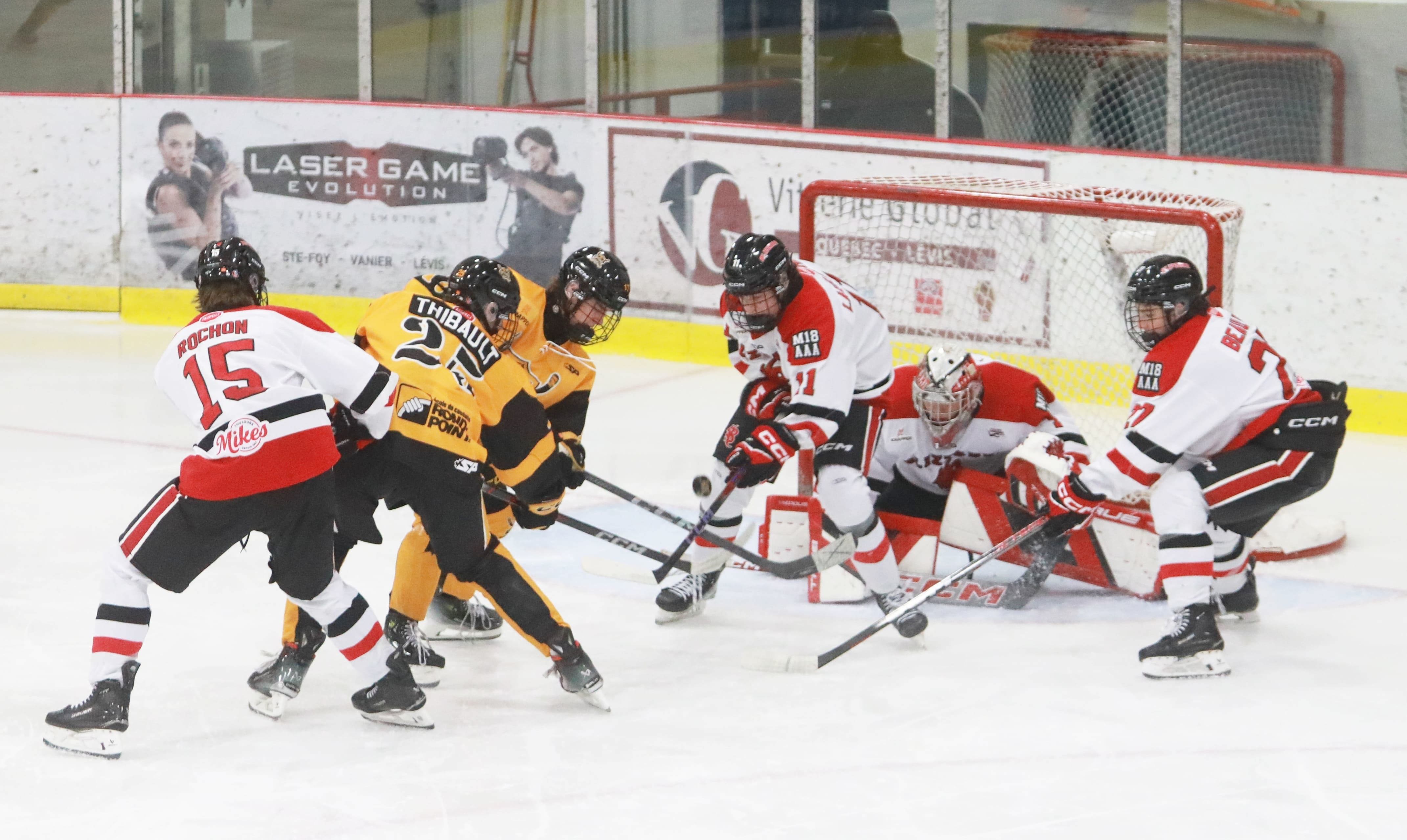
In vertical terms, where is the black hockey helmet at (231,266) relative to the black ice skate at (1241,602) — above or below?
above

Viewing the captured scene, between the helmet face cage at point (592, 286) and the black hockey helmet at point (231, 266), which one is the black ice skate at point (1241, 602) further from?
the black hockey helmet at point (231, 266)

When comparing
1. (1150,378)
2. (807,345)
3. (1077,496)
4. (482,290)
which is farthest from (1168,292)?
(482,290)

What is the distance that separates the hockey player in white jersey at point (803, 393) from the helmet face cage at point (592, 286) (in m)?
0.27

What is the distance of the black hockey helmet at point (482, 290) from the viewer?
3.50 meters

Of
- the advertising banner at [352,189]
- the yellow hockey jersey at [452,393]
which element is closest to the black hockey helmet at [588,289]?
the yellow hockey jersey at [452,393]

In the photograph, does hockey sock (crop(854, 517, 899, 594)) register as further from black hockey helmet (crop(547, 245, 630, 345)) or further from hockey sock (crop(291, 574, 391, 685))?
hockey sock (crop(291, 574, 391, 685))

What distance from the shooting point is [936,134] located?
716 centimetres

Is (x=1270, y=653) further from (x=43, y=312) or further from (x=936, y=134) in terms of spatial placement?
(x=43, y=312)

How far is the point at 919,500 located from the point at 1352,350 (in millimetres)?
2230

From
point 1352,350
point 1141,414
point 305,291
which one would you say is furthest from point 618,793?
point 305,291

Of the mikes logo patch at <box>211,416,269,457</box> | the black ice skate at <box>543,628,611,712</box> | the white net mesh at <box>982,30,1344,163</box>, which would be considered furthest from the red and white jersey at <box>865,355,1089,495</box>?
the white net mesh at <box>982,30,1344,163</box>

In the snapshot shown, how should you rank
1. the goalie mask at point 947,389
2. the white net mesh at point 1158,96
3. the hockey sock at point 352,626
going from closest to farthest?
1. the hockey sock at point 352,626
2. the goalie mask at point 947,389
3. the white net mesh at point 1158,96

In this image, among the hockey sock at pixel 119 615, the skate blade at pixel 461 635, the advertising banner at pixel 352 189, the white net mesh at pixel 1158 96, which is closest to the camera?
the hockey sock at pixel 119 615

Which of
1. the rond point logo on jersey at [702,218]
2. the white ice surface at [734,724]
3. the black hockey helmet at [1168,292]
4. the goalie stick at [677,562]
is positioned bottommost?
the white ice surface at [734,724]
